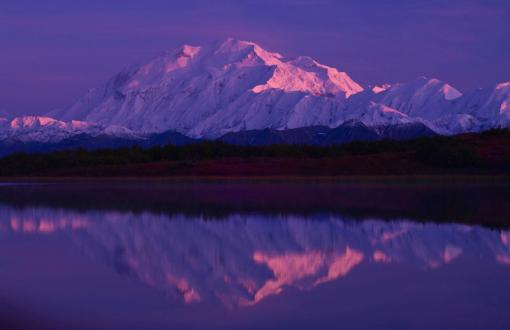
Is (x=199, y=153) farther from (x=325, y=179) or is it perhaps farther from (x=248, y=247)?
(x=248, y=247)

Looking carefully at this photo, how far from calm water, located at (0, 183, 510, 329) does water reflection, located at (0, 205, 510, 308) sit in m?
0.04

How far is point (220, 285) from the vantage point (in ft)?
45.3

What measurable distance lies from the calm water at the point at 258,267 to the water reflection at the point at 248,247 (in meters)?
Answer: 0.04

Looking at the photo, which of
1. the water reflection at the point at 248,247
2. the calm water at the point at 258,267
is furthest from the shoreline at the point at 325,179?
the water reflection at the point at 248,247

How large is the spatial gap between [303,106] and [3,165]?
11206 cm

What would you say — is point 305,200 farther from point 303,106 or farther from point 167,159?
point 303,106

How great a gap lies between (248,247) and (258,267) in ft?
9.90

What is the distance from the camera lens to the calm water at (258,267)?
37.3 feet

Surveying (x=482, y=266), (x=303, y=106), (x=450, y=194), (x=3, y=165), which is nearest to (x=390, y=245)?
(x=482, y=266)

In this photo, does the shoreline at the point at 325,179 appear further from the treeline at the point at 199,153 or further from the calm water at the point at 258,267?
the calm water at the point at 258,267

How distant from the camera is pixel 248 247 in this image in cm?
1864

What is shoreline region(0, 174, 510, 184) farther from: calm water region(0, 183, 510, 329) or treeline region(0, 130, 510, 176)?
calm water region(0, 183, 510, 329)

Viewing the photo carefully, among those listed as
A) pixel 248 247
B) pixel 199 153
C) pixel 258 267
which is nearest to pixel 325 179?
pixel 199 153

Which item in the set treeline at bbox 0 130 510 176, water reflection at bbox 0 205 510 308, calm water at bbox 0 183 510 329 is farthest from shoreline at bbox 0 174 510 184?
water reflection at bbox 0 205 510 308
